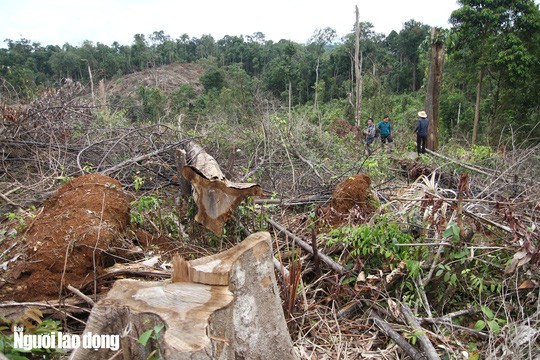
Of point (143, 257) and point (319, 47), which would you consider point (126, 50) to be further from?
point (143, 257)

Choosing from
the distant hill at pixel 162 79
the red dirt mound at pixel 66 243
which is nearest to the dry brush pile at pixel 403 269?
the red dirt mound at pixel 66 243

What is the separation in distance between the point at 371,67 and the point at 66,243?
137 feet

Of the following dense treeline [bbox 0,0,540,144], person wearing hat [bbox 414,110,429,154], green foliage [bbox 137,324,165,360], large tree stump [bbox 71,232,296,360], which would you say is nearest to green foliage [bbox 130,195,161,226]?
large tree stump [bbox 71,232,296,360]

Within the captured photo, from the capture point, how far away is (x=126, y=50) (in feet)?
191

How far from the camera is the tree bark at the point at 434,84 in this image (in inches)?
388

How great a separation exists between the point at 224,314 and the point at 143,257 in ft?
5.11

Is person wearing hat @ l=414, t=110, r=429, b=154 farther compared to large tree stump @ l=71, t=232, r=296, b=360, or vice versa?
person wearing hat @ l=414, t=110, r=429, b=154

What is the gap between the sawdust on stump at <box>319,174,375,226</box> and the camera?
13.0 ft

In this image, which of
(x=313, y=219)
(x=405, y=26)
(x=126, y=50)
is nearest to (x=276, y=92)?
(x=405, y=26)

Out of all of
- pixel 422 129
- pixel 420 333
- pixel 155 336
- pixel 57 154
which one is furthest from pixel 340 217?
pixel 422 129

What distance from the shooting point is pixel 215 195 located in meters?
A: 3.25

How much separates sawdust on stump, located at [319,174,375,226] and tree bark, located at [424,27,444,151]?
724 cm

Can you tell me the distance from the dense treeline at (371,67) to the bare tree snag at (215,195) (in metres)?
5.35

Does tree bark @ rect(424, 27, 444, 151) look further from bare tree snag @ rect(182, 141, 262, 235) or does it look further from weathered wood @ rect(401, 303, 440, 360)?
weathered wood @ rect(401, 303, 440, 360)
